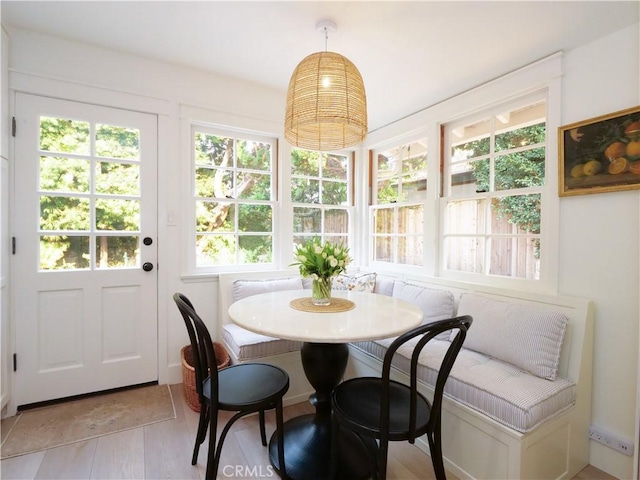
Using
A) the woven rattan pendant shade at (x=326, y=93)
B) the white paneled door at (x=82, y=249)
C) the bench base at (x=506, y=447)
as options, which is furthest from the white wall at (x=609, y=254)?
the white paneled door at (x=82, y=249)

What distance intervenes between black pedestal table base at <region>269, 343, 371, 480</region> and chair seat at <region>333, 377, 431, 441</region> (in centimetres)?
19

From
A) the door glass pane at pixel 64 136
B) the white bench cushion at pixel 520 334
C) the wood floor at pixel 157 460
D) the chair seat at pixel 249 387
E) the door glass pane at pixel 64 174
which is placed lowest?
the wood floor at pixel 157 460

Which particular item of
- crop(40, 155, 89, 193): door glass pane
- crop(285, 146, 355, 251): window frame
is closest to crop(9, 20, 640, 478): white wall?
crop(40, 155, 89, 193): door glass pane

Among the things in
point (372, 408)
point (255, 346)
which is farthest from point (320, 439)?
point (255, 346)

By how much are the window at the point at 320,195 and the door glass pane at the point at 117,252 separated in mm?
1396

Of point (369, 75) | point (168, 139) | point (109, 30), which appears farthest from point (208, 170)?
point (369, 75)

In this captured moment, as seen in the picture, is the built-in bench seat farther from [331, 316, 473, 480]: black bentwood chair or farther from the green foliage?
the green foliage

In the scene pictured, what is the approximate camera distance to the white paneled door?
212cm

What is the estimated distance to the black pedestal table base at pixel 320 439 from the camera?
61.5 inches

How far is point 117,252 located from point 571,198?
10.3 feet

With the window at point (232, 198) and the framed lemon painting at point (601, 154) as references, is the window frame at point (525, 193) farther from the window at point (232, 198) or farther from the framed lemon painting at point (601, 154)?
the window at point (232, 198)

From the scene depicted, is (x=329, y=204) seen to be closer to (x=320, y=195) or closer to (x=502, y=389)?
(x=320, y=195)

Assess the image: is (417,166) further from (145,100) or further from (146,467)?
(146,467)

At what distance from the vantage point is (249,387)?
151 centimetres
